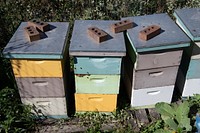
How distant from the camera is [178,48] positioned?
271 cm

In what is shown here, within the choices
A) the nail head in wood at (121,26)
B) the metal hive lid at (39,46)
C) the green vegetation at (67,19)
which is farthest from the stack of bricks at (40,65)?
the nail head in wood at (121,26)

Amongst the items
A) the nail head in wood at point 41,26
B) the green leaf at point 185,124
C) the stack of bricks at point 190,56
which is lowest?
the green leaf at point 185,124

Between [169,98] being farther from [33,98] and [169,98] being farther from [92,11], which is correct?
[92,11]

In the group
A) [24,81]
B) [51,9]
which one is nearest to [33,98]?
[24,81]

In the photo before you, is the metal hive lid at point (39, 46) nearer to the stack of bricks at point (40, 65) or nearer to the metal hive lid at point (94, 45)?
the stack of bricks at point (40, 65)

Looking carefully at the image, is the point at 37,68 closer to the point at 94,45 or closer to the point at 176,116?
the point at 94,45

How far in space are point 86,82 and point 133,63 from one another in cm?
53

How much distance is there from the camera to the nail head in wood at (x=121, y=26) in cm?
276

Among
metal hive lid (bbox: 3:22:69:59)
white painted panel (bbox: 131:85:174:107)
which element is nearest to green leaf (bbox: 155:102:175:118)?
white painted panel (bbox: 131:85:174:107)

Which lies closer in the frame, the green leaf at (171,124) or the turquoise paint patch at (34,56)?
the turquoise paint patch at (34,56)

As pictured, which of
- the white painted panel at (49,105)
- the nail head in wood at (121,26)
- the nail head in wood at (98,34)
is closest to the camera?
the nail head in wood at (98,34)

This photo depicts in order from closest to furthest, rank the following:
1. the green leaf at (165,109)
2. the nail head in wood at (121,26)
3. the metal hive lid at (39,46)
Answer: the metal hive lid at (39,46)
the nail head in wood at (121,26)
the green leaf at (165,109)

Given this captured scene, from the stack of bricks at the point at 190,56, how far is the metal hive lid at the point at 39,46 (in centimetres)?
131

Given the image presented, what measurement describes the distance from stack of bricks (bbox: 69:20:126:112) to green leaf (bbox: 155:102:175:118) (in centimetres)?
50
